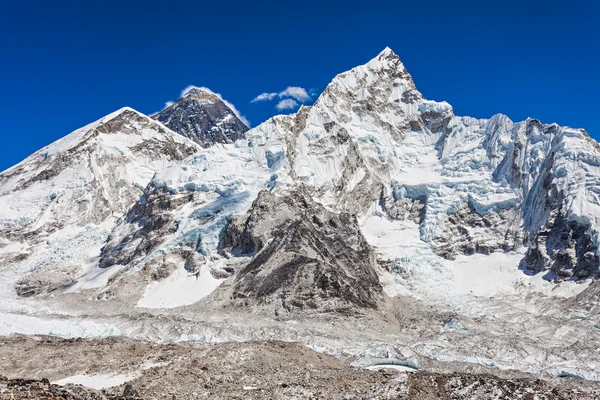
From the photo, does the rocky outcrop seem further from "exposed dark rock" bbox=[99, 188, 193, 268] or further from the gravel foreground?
the gravel foreground

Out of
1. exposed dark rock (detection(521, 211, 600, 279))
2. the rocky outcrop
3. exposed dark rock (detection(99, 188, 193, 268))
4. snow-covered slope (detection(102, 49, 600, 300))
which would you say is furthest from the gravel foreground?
the rocky outcrop

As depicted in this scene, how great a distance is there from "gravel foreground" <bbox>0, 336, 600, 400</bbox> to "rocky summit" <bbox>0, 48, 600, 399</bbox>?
0.66 feet

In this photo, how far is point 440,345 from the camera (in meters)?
73.3

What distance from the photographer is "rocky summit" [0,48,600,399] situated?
40.8m

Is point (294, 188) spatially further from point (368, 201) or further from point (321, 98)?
point (321, 98)

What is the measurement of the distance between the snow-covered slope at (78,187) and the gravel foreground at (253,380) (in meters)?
84.0

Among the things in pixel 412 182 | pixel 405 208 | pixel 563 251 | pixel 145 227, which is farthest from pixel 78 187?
pixel 563 251

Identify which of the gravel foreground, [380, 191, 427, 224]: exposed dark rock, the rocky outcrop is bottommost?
the gravel foreground

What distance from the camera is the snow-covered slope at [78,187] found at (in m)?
137

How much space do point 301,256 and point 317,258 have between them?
382 centimetres

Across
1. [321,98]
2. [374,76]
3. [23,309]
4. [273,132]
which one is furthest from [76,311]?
[374,76]

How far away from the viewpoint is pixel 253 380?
35.2 metres

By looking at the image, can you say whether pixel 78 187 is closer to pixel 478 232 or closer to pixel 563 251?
pixel 478 232

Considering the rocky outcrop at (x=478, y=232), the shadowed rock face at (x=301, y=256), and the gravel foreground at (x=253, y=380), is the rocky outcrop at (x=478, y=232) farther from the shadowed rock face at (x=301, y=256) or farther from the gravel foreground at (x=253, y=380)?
the gravel foreground at (x=253, y=380)
